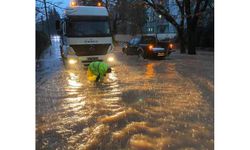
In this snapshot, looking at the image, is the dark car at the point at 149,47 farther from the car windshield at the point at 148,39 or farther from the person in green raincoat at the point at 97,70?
the person in green raincoat at the point at 97,70

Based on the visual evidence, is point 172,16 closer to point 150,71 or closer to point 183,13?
point 183,13

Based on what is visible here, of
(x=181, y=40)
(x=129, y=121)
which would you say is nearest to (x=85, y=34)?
(x=181, y=40)

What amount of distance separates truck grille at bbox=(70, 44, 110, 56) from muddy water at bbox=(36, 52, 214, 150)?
577 mm

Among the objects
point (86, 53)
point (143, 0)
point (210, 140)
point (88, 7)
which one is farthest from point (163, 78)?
point (210, 140)

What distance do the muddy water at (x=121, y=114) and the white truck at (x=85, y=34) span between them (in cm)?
53

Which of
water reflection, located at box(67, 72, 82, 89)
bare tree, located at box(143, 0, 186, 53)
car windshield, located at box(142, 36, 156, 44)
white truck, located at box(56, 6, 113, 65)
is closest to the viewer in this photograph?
water reflection, located at box(67, 72, 82, 89)

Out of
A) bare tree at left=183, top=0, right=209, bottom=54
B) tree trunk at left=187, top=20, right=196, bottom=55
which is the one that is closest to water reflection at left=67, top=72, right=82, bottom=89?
bare tree at left=183, top=0, right=209, bottom=54

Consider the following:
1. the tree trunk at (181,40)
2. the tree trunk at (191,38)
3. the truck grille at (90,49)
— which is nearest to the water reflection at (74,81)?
the truck grille at (90,49)

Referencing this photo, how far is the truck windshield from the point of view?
702 centimetres

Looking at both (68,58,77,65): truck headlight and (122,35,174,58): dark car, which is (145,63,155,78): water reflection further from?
(68,58,77,65): truck headlight

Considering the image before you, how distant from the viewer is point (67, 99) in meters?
5.11
